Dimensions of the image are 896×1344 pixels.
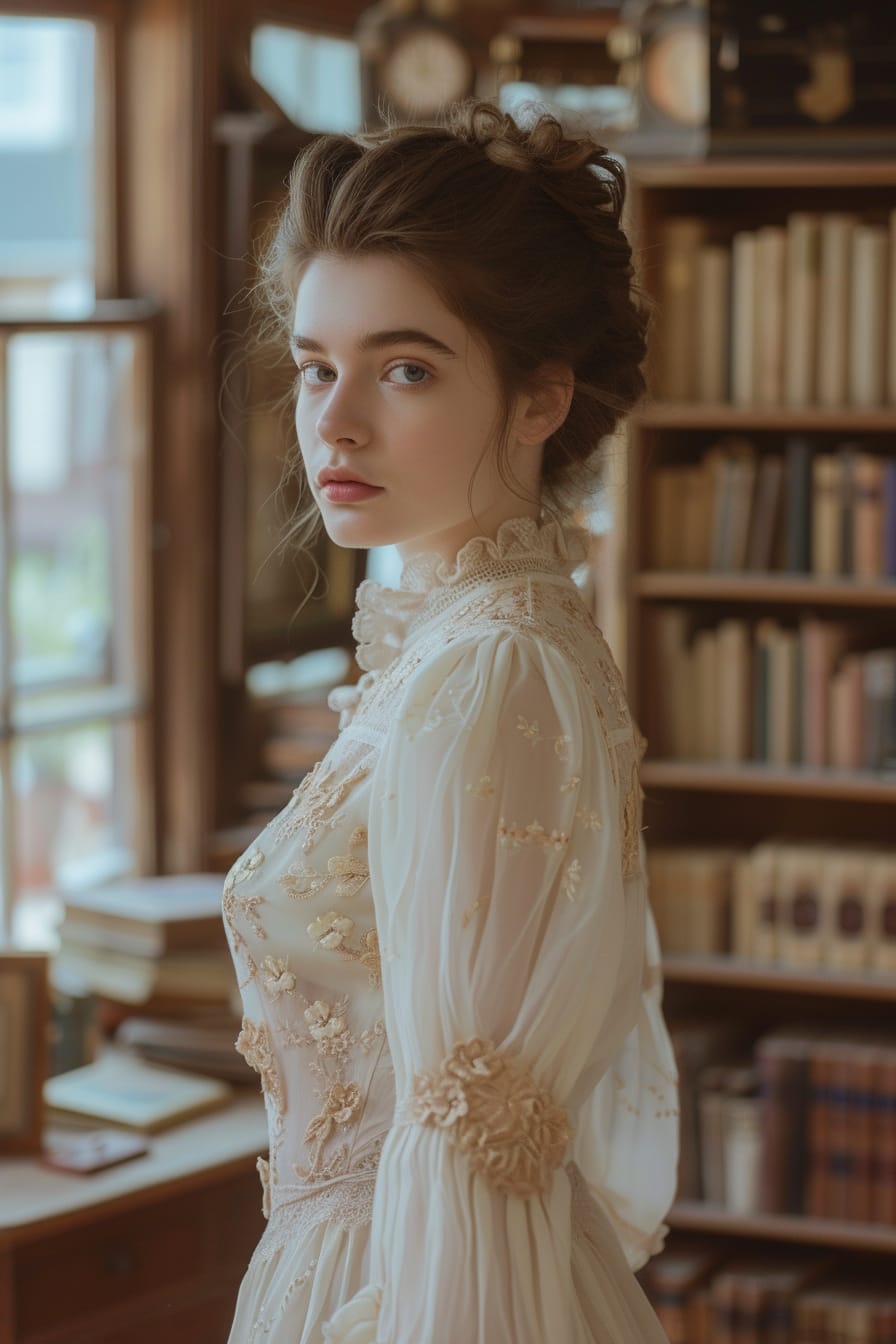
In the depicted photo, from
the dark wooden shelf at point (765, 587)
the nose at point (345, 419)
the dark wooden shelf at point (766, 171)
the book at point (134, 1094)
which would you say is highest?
the dark wooden shelf at point (766, 171)

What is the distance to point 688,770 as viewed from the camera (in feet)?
9.89

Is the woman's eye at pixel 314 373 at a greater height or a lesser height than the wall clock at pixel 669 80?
lesser

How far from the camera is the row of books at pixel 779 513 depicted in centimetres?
294

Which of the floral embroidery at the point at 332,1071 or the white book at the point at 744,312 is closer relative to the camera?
the floral embroidery at the point at 332,1071

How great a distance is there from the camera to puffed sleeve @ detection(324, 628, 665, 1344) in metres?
1.03

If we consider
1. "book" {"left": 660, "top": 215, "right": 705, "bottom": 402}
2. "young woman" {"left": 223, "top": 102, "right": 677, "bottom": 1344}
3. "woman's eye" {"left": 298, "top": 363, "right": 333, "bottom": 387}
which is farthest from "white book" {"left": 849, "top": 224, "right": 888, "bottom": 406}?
"woman's eye" {"left": 298, "top": 363, "right": 333, "bottom": 387}

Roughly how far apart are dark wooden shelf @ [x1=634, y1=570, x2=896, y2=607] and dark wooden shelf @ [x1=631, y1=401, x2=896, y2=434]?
10.0 inches

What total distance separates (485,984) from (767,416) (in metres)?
2.05

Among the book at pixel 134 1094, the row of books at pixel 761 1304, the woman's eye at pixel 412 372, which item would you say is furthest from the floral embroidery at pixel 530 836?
the row of books at pixel 761 1304

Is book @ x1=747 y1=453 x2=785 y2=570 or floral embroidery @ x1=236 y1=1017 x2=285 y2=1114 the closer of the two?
floral embroidery @ x1=236 y1=1017 x2=285 y2=1114

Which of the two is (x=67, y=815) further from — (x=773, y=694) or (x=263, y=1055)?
(x=263, y=1055)

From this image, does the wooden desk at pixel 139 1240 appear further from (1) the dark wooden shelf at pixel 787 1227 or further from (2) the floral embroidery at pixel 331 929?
(2) the floral embroidery at pixel 331 929

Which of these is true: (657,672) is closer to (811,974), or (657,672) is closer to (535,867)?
(811,974)

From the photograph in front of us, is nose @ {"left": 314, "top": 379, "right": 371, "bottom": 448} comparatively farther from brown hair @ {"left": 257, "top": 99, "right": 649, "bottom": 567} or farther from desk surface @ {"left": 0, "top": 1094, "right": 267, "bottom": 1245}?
desk surface @ {"left": 0, "top": 1094, "right": 267, "bottom": 1245}
